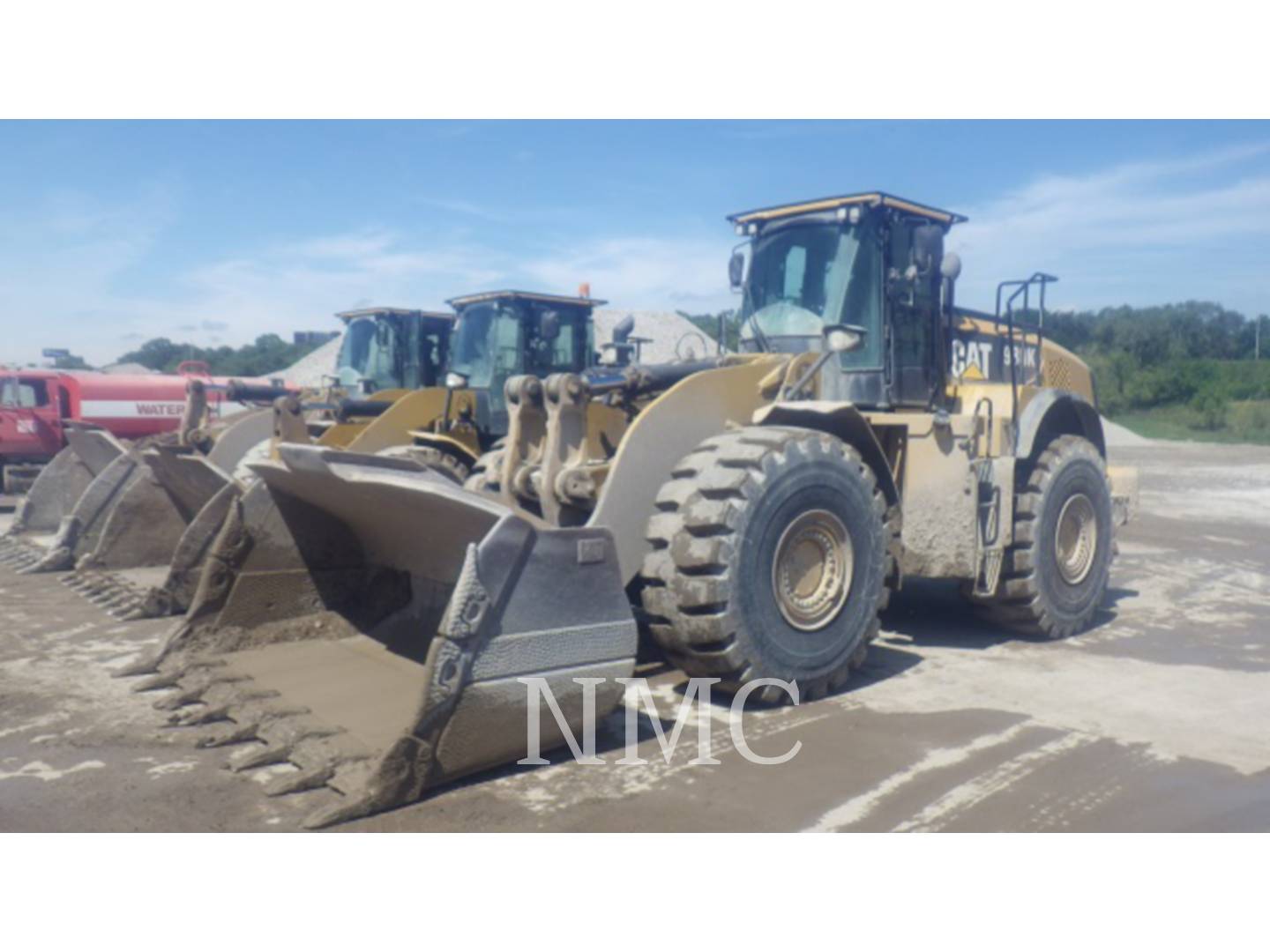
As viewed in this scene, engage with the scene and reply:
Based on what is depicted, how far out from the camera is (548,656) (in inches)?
165

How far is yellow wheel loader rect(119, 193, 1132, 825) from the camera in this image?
417 cm

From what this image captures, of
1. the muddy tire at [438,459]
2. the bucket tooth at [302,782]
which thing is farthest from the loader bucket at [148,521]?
the bucket tooth at [302,782]

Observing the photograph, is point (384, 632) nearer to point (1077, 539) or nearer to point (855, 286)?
point (855, 286)

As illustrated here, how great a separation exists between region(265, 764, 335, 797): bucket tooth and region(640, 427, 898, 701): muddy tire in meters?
1.65

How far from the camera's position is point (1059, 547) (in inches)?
292

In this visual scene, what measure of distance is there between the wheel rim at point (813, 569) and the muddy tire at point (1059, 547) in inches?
72.8

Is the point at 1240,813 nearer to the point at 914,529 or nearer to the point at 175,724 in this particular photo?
the point at 914,529

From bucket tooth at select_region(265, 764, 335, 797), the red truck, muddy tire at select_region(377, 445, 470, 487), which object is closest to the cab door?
muddy tire at select_region(377, 445, 470, 487)

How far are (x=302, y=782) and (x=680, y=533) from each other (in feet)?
6.44

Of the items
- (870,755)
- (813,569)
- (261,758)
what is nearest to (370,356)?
(813,569)

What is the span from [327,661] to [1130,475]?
24.3 feet

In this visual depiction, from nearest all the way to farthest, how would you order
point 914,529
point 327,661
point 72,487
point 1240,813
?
point 1240,813 < point 327,661 < point 914,529 < point 72,487

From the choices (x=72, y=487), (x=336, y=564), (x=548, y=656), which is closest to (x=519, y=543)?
(x=548, y=656)

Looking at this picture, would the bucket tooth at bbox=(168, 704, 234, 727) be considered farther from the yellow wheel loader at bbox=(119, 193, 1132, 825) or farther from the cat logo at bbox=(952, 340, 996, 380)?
the cat logo at bbox=(952, 340, 996, 380)
